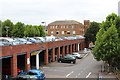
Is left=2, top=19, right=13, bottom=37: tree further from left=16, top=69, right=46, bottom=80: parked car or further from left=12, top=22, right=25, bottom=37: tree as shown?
left=16, top=69, right=46, bottom=80: parked car

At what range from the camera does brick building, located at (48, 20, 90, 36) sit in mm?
113625

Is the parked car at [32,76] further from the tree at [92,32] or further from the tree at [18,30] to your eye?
the tree at [18,30]

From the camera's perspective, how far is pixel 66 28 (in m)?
116

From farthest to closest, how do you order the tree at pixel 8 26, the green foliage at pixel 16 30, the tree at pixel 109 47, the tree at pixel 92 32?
1. the green foliage at pixel 16 30
2. the tree at pixel 8 26
3. the tree at pixel 92 32
4. the tree at pixel 109 47

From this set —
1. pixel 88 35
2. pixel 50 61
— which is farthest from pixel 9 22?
pixel 50 61

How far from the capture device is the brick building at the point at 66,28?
114 meters

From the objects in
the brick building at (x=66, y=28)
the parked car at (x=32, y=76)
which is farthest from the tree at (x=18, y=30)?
the parked car at (x=32, y=76)

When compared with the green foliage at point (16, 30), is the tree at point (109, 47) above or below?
below

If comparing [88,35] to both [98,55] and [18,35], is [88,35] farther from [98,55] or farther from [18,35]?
[98,55]

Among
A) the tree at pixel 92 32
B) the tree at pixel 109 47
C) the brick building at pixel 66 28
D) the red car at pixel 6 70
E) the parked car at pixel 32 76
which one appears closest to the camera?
the parked car at pixel 32 76

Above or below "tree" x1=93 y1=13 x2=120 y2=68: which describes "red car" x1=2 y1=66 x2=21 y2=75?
below

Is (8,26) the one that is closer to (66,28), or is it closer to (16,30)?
(16,30)

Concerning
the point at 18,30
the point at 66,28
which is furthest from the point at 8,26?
the point at 66,28

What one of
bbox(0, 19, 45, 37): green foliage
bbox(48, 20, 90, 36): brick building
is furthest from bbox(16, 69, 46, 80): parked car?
bbox(48, 20, 90, 36): brick building
